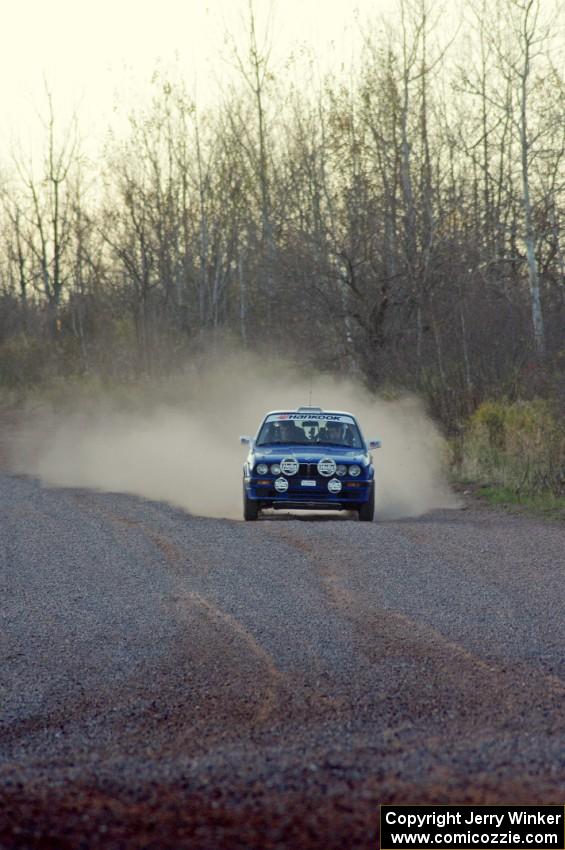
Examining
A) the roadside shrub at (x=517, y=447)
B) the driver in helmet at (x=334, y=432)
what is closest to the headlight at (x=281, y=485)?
the driver in helmet at (x=334, y=432)

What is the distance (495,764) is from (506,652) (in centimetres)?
287

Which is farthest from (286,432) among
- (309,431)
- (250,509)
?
(250,509)

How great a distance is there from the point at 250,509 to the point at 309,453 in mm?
1224

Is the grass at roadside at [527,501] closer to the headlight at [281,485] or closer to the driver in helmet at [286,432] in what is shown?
the driver in helmet at [286,432]

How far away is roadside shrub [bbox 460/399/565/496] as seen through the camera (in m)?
20.1

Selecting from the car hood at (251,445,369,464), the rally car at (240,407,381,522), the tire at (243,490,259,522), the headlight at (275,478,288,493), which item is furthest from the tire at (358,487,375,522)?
the tire at (243,490,259,522)

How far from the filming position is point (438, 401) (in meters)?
25.7

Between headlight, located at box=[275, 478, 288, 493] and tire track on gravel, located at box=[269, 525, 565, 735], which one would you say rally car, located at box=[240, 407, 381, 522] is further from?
tire track on gravel, located at box=[269, 525, 565, 735]

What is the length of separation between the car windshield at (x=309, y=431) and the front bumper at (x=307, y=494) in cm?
115

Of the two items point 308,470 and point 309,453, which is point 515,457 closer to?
point 309,453

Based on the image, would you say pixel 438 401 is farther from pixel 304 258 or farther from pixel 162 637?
pixel 162 637

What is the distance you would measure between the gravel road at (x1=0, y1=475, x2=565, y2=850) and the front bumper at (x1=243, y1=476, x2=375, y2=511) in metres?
2.44

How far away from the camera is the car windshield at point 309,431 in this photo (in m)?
18.3

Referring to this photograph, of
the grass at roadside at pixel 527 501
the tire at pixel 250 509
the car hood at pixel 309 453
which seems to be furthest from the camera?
the grass at roadside at pixel 527 501
